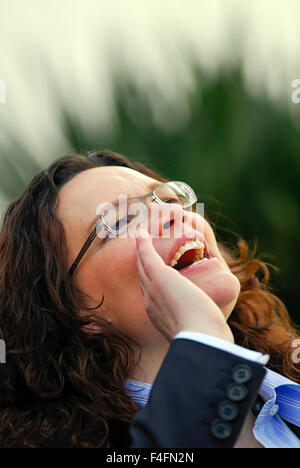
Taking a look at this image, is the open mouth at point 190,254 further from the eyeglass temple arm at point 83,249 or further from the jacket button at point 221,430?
the jacket button at point 221,430

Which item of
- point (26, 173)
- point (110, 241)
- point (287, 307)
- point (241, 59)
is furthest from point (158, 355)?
point (241, 59)

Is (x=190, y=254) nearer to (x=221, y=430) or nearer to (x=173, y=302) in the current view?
(x=173, y=302)

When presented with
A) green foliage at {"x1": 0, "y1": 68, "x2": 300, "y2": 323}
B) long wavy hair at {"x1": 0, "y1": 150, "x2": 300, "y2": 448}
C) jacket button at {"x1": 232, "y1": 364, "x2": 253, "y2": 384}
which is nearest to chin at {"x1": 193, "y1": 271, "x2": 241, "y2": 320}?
long wavy hair at {"x1": 0, "y1": 150, "x2": 300, "y2": 448}

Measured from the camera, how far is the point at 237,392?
1049mm

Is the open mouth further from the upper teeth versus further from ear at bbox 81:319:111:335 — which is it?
ear at bbox 81:319:111:335

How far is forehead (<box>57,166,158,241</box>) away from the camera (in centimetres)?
171

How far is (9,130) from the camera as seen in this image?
2691 millimetres

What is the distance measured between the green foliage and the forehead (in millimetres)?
883

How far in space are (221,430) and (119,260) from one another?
703 millimetres

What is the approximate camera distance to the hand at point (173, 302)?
3.89ft

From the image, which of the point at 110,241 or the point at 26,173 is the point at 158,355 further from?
the point at 26,173

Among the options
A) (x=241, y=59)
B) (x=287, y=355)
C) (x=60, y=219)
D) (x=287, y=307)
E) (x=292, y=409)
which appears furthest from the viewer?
(x=241, y=59)

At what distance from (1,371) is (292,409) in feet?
3.01

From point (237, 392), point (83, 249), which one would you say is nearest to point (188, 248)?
point (83, 249)
